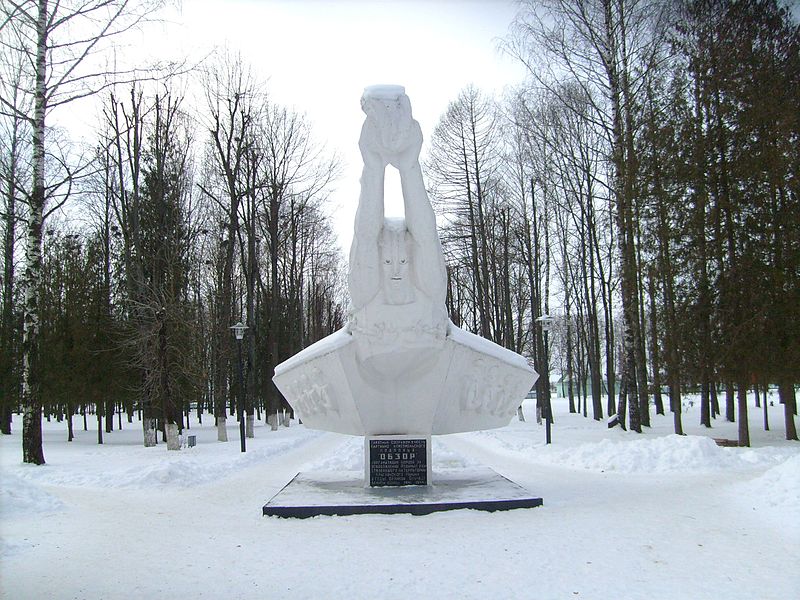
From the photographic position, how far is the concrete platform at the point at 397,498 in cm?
723

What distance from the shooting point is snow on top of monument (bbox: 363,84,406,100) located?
817 cm

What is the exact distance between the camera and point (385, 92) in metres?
8.18

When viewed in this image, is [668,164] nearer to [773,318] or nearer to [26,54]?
[773,318]

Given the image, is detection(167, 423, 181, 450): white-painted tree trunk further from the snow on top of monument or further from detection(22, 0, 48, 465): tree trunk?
the snow on top of monument

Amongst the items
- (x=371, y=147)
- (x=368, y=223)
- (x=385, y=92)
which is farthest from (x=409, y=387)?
(x=385, y=92)

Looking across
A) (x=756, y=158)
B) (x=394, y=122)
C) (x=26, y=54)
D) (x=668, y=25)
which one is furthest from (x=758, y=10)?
(x=26, y=54)

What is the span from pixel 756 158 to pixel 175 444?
54.2ft

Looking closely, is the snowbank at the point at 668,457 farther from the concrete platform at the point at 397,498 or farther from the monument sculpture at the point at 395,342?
the monument sculpture at the point at 395,342

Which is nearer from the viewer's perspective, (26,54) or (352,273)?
(352,273)

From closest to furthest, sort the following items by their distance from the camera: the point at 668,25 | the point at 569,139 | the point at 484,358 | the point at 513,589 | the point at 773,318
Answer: the point at 513,589 < the point at 484,358 < the point at 773,318 < the point at 668,25 < the point at 569,139

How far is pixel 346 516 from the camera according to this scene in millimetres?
7156

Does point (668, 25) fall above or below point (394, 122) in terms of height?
above

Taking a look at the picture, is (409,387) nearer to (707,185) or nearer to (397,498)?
(397,498)

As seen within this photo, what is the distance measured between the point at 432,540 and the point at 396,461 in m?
2.60
